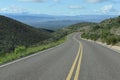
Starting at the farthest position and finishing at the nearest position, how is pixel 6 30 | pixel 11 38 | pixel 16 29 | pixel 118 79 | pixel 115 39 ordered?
pixel 16 29, pixel 6 30, pixel 11 38, pixel 115 39, pixel 118 79

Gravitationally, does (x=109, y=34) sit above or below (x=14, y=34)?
above

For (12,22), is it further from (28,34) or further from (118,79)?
(118,79)

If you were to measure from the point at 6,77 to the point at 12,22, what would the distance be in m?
135

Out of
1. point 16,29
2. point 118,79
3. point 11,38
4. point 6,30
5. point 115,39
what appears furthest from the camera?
point 16,29

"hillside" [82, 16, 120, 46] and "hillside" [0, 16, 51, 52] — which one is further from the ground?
"hillside" [82, 16, 120, 46]

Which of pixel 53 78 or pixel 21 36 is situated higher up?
pixel 53 78

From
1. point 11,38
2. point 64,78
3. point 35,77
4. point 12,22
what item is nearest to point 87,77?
point 64,78

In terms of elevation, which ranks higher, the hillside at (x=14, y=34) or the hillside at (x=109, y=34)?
the hillside at (x=109, y=34)

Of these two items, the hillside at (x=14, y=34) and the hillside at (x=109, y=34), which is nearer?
the hillside at (x=109, y=34)

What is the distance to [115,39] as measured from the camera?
135ft

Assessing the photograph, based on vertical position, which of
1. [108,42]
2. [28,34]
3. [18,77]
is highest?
[18,77]

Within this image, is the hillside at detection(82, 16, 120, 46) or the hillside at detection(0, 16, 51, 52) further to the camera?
the hillside at detection(0, 16, 51, 52)

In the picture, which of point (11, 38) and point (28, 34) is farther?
point (28, 34)

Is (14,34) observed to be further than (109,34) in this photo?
Yes
